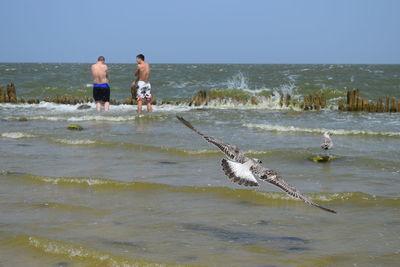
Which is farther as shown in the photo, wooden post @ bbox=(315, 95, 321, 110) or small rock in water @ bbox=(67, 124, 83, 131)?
wooden post @ bbox=(315, 95, 321, 110)

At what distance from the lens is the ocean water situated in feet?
17.1

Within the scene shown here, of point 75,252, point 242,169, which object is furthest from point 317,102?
point 75,252

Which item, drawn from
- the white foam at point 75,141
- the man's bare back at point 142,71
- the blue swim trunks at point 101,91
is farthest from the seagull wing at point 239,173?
the blue swim trunks at point 101,91

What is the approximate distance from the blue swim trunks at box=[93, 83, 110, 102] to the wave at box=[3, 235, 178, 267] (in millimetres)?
11900

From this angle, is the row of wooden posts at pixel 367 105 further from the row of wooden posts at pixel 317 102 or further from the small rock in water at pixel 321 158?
the small rock in water at pixel 321 158

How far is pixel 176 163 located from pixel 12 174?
2569mm

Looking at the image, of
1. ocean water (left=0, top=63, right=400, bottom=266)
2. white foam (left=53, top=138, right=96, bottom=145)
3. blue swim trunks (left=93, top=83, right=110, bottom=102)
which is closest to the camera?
ocean water (left=0, top=63, right=400, bottom=266)

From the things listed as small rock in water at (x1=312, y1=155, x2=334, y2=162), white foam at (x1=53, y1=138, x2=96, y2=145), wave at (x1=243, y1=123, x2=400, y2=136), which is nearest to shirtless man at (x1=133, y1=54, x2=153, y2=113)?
wave at (x1=243, y1=123, x2=400, y2=136)

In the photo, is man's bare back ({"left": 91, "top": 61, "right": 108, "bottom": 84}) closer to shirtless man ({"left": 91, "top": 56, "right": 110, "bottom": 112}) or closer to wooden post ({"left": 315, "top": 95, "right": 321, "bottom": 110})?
shirtless man ({"left": 91, "top": 56, "right": 110, "bottom": 112})

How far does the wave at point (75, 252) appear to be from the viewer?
16.1ft

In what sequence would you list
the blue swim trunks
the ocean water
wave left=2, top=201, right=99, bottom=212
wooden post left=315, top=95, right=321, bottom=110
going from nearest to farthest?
the ocean water → wave left=2, top=201, right=99, bottom=212 → the blue swim trunks → wooden post left=315, top=95, right=321, bottom=110

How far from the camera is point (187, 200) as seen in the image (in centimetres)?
711

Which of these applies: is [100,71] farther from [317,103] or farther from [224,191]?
[224,191]
